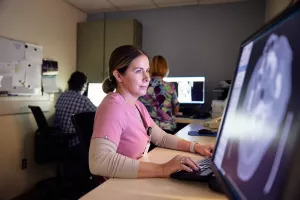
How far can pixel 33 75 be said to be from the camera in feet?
9.75

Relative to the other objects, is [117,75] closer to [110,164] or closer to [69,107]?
[110,164]

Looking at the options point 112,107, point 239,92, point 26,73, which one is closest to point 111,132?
point 112,107

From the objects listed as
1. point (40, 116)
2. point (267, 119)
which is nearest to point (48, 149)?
point (40, 116)

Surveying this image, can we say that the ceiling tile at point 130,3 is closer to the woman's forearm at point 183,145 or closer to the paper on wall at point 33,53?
the paper on wall at point 33,53

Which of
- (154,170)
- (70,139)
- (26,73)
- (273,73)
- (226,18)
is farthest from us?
(226,18)

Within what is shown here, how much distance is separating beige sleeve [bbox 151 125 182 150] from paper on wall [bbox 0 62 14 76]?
1942mm

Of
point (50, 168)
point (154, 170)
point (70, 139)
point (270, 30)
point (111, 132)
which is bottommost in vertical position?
point (50, 168)

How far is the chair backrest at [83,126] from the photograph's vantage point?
1246 mm

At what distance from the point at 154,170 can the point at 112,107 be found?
0.30m

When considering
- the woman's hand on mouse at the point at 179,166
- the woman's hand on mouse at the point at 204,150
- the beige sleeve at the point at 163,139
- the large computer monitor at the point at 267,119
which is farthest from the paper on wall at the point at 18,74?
the large computer monitor at the point at 267,119

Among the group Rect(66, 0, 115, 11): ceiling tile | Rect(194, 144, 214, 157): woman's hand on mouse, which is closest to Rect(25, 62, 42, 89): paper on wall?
Rect(66, 0, 115, 11): ceiling tile

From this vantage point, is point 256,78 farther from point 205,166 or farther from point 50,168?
point 50,168

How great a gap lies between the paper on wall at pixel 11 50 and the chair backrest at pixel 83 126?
1.76m

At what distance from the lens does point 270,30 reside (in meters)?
0.45
